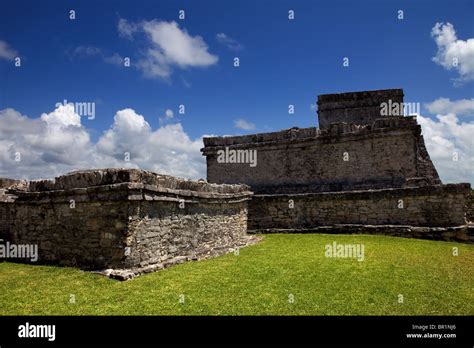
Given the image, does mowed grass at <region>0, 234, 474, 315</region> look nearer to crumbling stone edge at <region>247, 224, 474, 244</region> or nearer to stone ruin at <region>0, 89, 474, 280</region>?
stone ruin at <region>0, 89, 474, 280</region>

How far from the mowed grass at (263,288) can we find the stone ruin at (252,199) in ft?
2.99

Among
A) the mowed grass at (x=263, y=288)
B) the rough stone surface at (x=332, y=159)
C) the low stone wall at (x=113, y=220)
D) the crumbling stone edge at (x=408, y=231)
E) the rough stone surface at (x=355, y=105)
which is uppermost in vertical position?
the rough stone surface at (x=355, y=105)

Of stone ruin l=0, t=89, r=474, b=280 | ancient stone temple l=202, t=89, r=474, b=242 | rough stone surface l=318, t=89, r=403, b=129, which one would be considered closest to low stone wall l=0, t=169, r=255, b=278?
stone ruin l=0, t=89, r=474, b=280

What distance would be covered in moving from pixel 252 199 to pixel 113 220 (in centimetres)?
1001

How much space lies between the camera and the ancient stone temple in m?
14.4

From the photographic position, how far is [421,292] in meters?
6.66

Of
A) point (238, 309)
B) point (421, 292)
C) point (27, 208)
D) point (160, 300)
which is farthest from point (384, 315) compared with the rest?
point (27, 208)

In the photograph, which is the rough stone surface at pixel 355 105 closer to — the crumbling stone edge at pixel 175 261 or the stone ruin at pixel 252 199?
the stone ruin at pixel 252 199

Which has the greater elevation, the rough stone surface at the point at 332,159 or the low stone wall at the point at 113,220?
the rough stone surface at the point at 332,159

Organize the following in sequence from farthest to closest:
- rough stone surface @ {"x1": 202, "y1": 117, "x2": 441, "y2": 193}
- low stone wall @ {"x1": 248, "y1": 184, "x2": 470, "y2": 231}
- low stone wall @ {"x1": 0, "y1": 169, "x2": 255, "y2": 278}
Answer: rough stone surface @ {"x1": 202, "y1": 117, "x2": 441, "y2": 193} → low stone wall @ {"x1": 248, "y1": 184, "x2": 470, "y2": 231} → low stone wall @ {"x1": 0, "y1": 169, "x2": 255, "y2": 278}

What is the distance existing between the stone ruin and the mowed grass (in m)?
0.91

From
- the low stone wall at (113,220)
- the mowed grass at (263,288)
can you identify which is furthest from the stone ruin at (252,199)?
the mowed grass at (263,288)

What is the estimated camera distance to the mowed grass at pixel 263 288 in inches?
225

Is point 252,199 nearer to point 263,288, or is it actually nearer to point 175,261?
point 175,261
